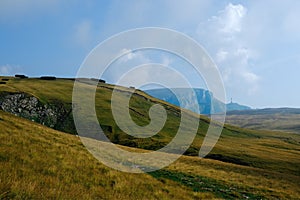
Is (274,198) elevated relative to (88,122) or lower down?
lower down

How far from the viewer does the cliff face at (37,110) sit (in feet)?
368

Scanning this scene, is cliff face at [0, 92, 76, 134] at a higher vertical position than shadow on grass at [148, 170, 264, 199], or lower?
higher

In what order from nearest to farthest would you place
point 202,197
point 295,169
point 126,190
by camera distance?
1. point 126,190
2. point 202,197
3. point 295,169

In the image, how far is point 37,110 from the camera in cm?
11825

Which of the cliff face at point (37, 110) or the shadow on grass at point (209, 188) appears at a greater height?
the cliff face at point (37, 110)

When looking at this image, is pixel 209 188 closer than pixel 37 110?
Yes

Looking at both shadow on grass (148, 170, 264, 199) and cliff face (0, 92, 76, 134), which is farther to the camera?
cliff face (0, 92, 76, 134)

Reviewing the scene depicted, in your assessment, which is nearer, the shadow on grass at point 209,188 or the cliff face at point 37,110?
the shadow on grass at point 209,188

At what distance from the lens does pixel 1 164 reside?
13859 mm

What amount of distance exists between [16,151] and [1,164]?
3.56 meters

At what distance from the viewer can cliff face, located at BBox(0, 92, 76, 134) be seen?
368 feet

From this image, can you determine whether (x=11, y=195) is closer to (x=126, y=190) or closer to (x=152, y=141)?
(x=126, y=190)

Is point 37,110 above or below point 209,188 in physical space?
above

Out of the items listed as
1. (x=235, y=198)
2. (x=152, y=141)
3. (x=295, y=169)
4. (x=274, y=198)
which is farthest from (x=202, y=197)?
(x=152, y=141)
